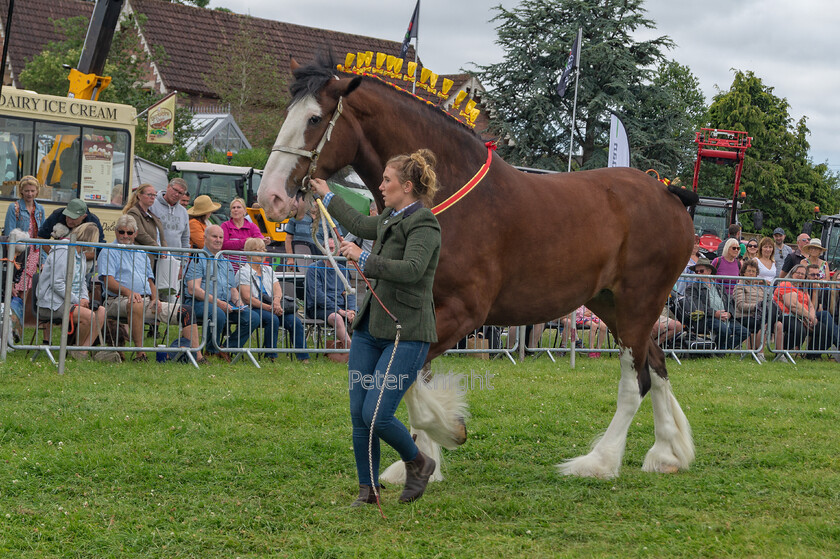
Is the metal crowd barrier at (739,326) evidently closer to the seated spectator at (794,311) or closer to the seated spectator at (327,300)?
the seated spectator at (794,311)

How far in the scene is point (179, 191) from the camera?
12.7 metres

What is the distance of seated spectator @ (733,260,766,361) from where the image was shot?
13766mm

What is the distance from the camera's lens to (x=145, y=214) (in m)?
11.8

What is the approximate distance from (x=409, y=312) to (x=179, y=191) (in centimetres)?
837

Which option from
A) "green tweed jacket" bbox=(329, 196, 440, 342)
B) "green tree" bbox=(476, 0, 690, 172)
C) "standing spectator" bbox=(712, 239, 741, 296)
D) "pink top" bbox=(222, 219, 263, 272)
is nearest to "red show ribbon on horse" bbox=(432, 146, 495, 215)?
"green tweed jacket" bbox=(329, 196, 440, 342)

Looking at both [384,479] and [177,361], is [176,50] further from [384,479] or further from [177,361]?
[384,479]

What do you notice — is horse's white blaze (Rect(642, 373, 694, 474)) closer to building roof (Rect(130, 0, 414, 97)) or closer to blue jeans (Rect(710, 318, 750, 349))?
blue jeans (Rect(710, 318, 750, 349))

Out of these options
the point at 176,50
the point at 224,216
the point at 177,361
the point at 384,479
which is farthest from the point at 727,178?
the point at 384,479

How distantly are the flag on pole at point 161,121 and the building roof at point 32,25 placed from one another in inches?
920

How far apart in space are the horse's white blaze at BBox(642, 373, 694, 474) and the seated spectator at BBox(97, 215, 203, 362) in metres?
5.54

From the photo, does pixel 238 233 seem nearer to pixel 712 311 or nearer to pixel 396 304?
pixel 712 311

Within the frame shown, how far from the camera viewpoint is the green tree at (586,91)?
3409 centimetres

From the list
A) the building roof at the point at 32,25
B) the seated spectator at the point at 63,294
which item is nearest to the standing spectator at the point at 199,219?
the seated spectator at the point at 63,294

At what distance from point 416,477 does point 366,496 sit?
1.03 feet
